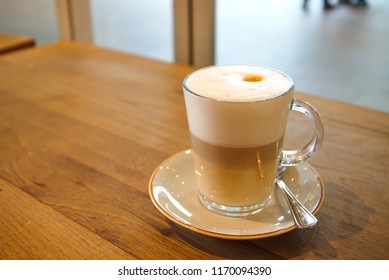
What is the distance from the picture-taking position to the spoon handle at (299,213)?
1.44 ft

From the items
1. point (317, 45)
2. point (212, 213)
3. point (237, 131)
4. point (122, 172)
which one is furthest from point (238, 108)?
point (317, 45)

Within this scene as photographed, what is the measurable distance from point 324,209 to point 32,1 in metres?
2.81

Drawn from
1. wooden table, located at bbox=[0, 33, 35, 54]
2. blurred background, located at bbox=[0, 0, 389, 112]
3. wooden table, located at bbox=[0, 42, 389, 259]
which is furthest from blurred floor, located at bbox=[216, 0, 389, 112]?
wooden table, located at bbox=[0, 42, 389, 259]

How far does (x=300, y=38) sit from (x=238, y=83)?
1416 millimetres

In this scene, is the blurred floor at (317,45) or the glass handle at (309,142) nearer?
the glass handle at (309,142)

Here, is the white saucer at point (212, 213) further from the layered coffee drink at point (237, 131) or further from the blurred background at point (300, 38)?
the blurred background at point (300, 38)

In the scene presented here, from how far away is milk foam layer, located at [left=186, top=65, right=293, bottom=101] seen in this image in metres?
0.44

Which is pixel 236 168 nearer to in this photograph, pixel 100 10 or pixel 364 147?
pixel 364 147

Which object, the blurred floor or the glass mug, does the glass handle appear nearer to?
the glass mug

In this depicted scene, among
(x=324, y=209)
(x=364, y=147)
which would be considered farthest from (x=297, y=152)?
(x=364, y=147)

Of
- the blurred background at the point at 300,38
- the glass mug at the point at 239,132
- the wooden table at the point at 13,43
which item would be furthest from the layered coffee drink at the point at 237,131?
the blurred background at the point at 300,38

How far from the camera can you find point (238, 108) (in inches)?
16.7
